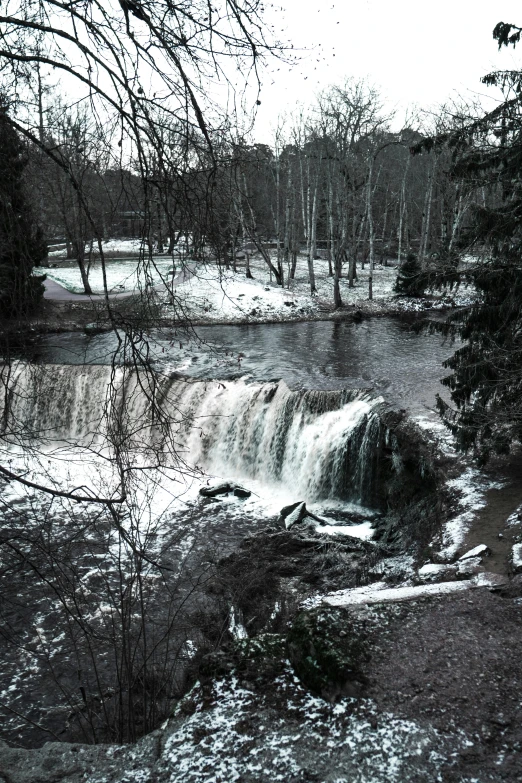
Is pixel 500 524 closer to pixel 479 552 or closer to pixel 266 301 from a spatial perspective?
pixel 479 552

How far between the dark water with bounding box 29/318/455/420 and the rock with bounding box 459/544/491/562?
5136mm

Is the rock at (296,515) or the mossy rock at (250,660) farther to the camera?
the rock at (296,515)

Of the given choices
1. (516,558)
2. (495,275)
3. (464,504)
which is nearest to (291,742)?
(516,558)

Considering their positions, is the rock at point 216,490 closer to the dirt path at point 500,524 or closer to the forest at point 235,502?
the forest at point 235,502

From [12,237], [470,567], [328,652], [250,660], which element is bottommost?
[470,567]

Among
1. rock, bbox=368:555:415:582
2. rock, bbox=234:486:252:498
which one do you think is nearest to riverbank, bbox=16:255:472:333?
rock, bbox=234:486:252:498

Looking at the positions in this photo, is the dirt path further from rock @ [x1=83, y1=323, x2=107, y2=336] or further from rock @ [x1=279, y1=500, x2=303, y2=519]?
rock @ [x1=83, y1=323, x2=107, y2=336]

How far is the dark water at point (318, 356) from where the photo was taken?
1461 cm

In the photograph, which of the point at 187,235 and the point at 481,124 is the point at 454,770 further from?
the point at 481,124

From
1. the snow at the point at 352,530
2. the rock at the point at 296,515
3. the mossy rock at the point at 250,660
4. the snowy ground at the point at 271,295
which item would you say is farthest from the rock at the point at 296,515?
the snowy ground at the point at 271,295

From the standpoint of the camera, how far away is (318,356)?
17.9 m

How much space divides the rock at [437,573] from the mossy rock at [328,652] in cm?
202

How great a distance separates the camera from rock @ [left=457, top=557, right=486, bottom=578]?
22.8ft

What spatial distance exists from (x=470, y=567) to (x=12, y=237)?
6.39m
